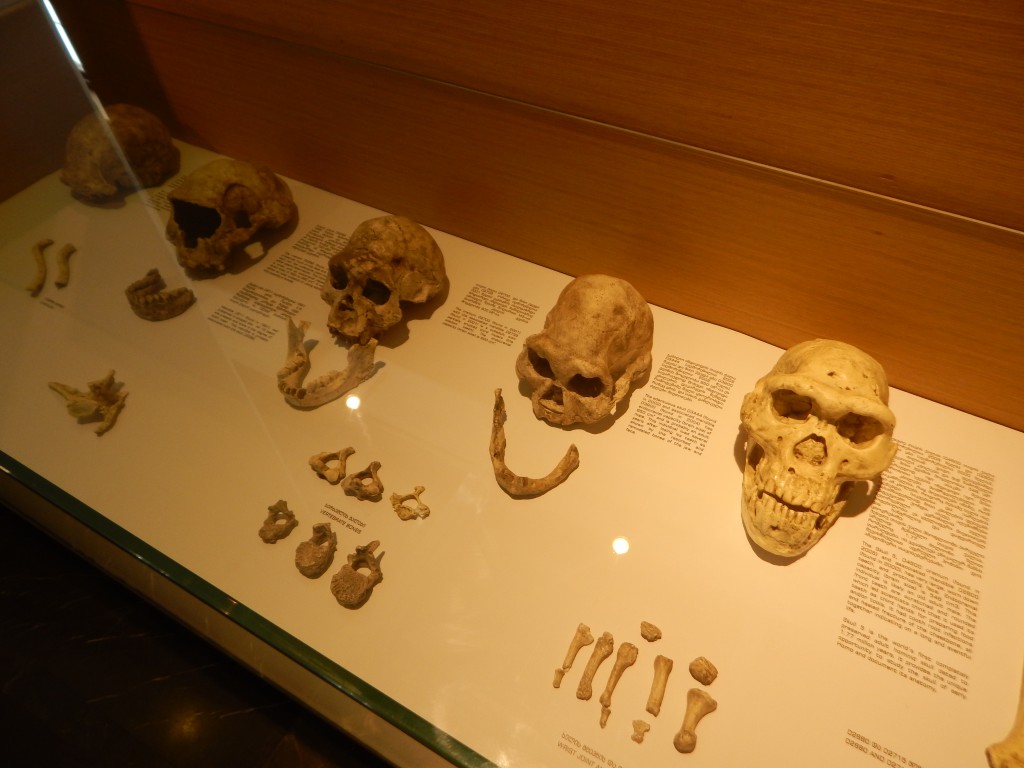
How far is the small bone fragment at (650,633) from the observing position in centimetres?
199

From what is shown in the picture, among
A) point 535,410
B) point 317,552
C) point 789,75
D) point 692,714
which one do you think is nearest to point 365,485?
point 317,552

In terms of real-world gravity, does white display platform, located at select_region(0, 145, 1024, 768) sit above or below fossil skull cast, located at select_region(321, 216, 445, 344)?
below

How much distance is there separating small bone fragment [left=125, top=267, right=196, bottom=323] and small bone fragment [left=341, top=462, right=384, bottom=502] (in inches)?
43.9

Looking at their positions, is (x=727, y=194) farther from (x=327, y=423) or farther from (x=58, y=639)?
(x=58, y=639)

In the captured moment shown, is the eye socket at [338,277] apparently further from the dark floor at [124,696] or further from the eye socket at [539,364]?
the dark floor at [124,696]

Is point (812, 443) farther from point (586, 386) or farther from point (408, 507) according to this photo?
point (408, 507)

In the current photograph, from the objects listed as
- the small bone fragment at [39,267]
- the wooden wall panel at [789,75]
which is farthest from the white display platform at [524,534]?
the wooden wall panel at [789,75]

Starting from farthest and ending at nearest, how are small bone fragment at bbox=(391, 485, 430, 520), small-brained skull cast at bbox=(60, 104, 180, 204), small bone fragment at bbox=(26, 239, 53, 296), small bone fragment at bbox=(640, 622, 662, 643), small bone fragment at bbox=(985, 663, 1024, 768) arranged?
small-brained skull cast at bbox=(60, 104, 180, 204) → small bone fragment at bbox=(26, 239, 53, 296) → small bone fragment at bbox=(391, 485, 430, 520) → small bone fragment at bbox=(640, 622, 662, 643) → small bone fragment at bbox=(985, 663, 1024, 768)

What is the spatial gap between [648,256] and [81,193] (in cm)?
257

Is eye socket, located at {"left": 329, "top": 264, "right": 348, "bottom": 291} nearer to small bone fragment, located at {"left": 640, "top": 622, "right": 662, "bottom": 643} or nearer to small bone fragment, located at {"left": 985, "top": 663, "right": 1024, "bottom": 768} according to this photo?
small bone fragment, located at {"left": 640, "top": 622, "right": 662, "bottom": 643}

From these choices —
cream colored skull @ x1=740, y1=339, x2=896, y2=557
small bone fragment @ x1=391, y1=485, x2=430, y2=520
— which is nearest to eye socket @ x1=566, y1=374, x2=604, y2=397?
cream colored skull @ x1=740, y1=339, x2=896, y2=557

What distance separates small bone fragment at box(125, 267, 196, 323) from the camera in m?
2.87

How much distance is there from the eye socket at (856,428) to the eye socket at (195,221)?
2.44 m

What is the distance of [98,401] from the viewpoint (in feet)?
8.43
